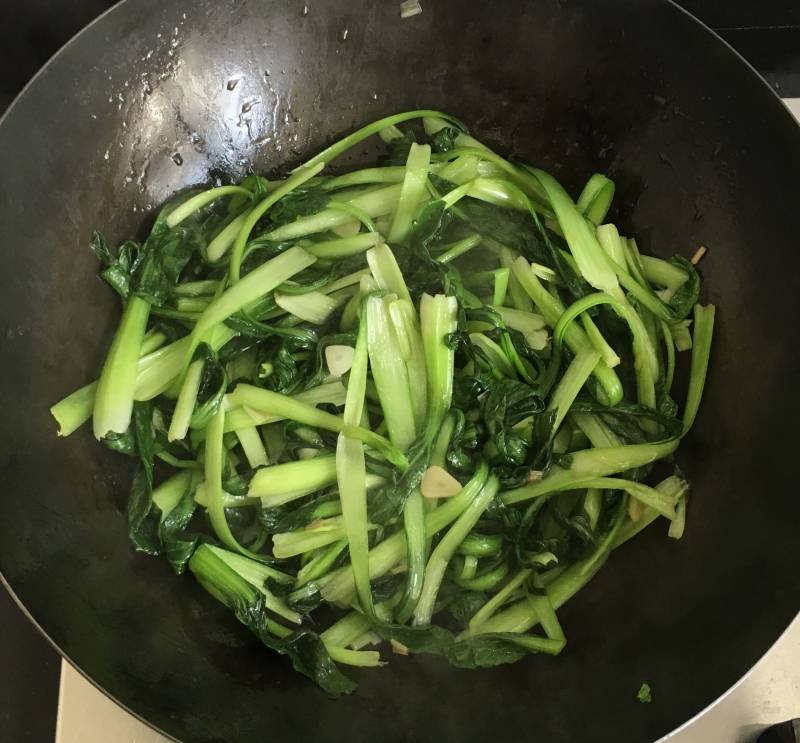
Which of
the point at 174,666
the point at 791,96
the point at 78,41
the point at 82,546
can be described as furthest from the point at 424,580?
the point at 791,96

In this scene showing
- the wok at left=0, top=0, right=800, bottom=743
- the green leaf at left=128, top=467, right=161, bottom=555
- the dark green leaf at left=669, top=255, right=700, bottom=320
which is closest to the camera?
the wok at left=0, top=0, right=800, bottom=743

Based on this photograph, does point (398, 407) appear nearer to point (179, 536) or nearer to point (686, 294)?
point (179, 536)

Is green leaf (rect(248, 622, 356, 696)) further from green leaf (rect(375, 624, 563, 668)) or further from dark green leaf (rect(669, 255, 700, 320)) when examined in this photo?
dark green leaf (rect(669, 255, 700, 320))

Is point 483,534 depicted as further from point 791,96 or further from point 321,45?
point 791,96

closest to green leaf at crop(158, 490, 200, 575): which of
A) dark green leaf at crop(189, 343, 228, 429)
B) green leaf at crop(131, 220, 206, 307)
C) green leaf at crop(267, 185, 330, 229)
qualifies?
dark green leaf at crop(189, 343, 228, 429)

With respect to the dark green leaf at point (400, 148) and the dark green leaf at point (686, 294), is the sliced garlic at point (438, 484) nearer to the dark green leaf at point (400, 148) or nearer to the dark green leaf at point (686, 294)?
the dark green leaf at point (686, 294)

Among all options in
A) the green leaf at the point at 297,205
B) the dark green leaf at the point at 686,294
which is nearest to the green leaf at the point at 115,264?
the green leaf at the point at 297,205

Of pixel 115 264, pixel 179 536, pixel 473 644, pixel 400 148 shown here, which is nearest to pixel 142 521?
pixel 179 536
